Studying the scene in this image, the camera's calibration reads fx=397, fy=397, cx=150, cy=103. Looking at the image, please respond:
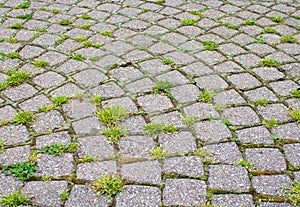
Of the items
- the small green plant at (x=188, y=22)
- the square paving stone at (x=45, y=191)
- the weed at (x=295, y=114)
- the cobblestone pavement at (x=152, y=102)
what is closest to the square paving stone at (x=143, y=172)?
the cobblestone pavement at (x=152, y=102)

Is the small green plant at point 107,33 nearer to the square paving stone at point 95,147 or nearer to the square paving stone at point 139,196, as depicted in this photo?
the square paving stone at point 95,147

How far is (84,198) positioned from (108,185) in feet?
0.60

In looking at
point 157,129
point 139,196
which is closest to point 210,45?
point 157,129

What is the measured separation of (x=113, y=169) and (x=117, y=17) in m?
2.68

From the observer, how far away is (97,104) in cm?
354

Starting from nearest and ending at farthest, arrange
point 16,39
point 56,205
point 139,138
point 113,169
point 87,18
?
1. point 56,205
2. point 113,169
3. point 139,138
4. point 16,39
5. point 87,18

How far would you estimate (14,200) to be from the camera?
2.64 m

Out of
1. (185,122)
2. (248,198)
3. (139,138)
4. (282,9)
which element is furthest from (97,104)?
(282,9)

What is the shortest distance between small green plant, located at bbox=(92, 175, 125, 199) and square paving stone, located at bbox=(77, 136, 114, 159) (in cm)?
25

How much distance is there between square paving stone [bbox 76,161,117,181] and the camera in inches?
112

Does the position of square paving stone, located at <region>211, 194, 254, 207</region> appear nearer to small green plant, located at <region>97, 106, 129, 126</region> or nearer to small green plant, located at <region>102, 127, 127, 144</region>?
small green plant, located at <region>102, 127, 127, 144</region>

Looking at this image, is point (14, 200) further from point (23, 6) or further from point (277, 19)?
point (277, 19)

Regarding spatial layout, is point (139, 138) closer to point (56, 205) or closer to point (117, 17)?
point (56, 205)

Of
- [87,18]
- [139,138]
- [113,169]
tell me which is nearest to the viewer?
[113,169]
